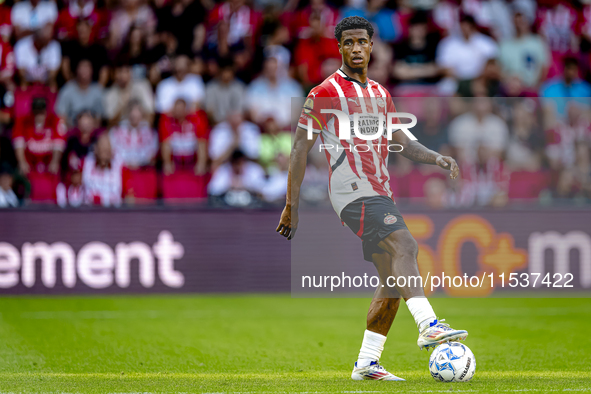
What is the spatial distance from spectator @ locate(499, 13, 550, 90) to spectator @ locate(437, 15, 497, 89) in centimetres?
25

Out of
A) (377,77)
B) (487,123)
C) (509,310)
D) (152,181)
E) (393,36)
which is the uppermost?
(393,36)

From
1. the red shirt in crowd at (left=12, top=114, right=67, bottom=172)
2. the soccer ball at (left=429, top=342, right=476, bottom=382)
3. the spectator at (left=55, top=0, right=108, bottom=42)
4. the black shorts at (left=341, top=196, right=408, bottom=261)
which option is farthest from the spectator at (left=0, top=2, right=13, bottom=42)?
the soccer ball at (left=429, top=342, right=476, bottom=382)

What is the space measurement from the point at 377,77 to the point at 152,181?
4.09 meters

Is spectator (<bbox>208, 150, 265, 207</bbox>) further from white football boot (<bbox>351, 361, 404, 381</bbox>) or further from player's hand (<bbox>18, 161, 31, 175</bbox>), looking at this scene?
white football boot (<bbox>351, 361, 404, 381</bbox>)

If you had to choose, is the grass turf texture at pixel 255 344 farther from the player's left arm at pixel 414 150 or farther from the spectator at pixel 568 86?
the spectator at pixel 568 86

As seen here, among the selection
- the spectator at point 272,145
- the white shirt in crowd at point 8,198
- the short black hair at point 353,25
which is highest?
the short black hair at point 353,25

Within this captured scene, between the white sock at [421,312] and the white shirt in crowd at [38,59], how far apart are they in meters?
10.4

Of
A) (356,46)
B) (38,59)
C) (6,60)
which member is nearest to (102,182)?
(38,59)

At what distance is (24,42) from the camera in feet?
46.9

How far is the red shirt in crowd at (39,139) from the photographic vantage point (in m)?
12.5

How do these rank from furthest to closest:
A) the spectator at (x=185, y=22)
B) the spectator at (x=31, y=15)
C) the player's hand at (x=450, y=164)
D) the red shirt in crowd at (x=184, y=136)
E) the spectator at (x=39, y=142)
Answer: the spectator at (x=31, y=15) < the spectator at (x=185, y=22) < the red shirt in crowd at (x=184, y=136) < the spectator at (x=39, y=142) < the player's hand at (x=450, y=164)

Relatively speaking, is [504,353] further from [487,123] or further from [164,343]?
[487,123]

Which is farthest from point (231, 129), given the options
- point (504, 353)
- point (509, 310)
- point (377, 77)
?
point (504, 353)

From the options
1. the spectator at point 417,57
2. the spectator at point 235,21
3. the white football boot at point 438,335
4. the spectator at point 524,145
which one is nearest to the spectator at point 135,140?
the spectator at point 235,21
